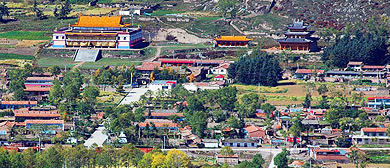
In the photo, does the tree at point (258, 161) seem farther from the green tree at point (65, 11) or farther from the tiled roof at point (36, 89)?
the green tree at point (65, 11)

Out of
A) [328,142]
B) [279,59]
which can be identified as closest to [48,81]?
[279,59]

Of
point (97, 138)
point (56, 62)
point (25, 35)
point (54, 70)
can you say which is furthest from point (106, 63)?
point (97, 138)

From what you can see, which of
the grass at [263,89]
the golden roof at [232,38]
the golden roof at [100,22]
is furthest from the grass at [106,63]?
the grass at [263,89]

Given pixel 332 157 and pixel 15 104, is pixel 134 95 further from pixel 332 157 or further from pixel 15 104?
pixel 332 157

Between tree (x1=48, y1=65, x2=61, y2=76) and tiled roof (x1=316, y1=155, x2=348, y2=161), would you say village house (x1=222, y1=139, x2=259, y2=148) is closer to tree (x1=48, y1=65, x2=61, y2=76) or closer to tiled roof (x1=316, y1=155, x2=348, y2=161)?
tiled roof (x1=316, y1=155, x2=348, y2=161)

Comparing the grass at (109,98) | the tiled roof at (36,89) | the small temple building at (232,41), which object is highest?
the small temple building at (232,41)

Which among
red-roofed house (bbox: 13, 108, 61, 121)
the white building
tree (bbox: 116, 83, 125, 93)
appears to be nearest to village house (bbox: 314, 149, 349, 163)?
red-roofed house (bbox: 13, 108, 61, 121)
